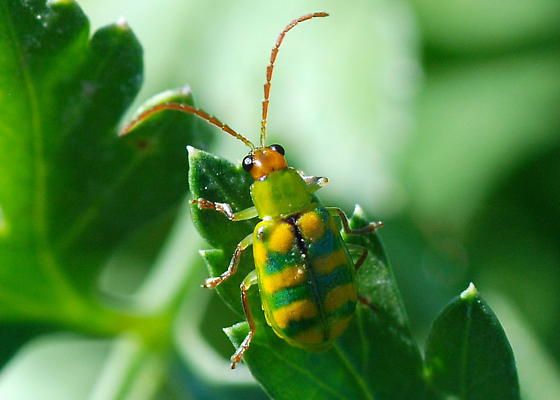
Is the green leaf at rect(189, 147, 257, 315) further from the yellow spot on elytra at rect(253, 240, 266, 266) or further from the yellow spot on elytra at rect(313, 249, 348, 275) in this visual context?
the yellow spot on elytra at rect(313, 249, 348, 275)

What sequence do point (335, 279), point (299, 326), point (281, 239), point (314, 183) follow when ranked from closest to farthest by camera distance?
point (299, 326) → point (335, 279) → point (281, 239) → point (314, 183)

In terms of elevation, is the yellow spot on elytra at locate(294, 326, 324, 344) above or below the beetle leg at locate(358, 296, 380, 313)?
below

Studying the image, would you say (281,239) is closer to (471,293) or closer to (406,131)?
(471,293)

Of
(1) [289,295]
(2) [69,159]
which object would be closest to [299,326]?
(1) [289,295]

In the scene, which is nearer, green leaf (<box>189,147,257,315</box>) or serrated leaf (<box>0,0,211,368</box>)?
green leaf (<box>189,147,257,315</box>)

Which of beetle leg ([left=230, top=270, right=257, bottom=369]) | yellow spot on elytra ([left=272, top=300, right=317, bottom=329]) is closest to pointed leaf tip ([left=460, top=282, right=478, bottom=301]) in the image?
yellow spot on elytra ([left=272, top=300, right=317, bottom=329])

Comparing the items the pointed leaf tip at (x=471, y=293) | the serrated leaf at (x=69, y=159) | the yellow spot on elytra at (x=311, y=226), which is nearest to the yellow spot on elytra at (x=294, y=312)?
the yellow spot on elytra at (x=311, y=226)

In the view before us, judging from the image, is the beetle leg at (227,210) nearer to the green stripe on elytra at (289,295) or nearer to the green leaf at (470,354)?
the green stripe on elytra at (289,295)
